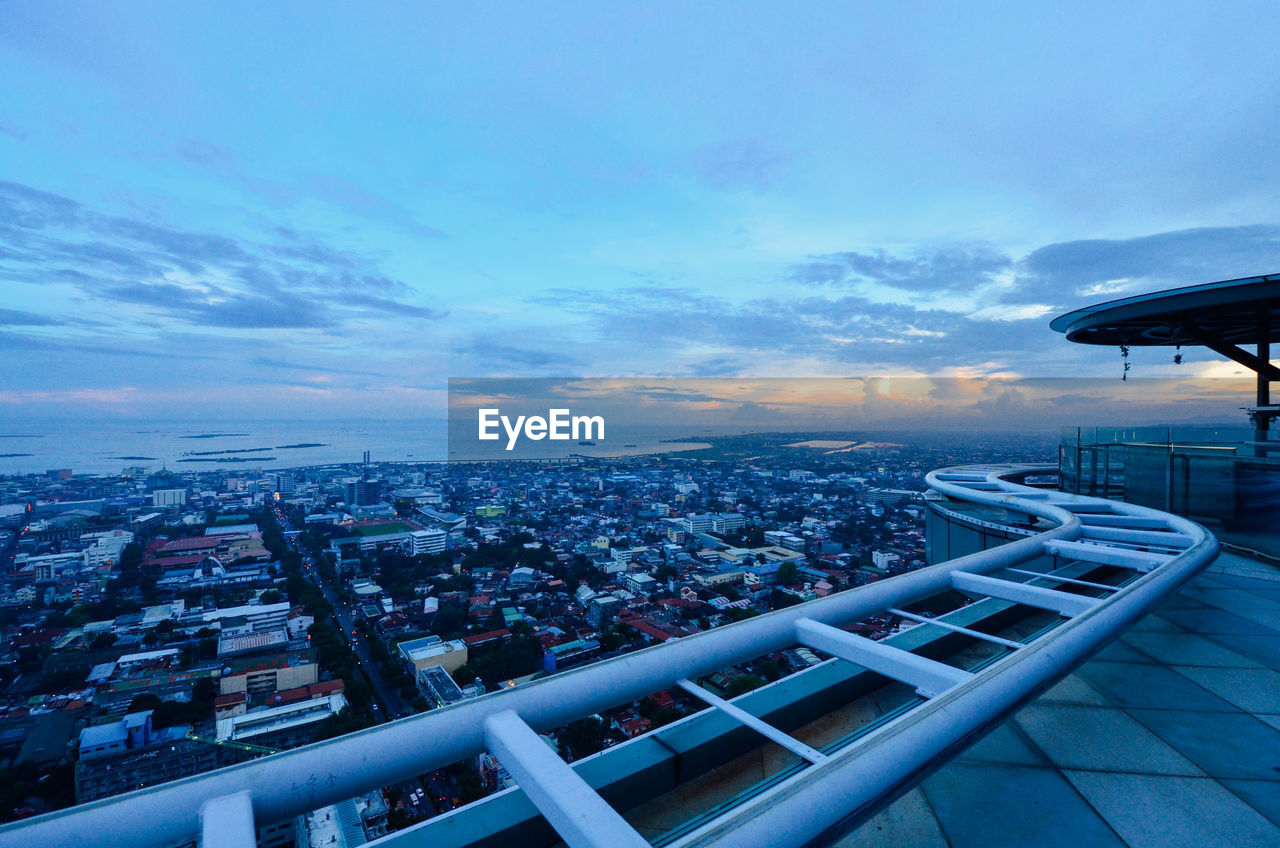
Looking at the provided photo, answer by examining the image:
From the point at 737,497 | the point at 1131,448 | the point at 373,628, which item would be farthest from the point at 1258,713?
the point at 737,497

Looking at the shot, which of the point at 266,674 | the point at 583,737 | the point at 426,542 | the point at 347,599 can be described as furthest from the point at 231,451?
the point at 583,737

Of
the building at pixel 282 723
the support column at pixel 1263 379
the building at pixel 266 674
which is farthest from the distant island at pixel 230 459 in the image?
the support column at pixel 1263 379

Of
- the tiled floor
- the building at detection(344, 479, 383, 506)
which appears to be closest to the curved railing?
the tiled floor

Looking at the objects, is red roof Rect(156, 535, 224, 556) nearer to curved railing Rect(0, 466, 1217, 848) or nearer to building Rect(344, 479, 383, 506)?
building Rect(344, 479, 383, 506)

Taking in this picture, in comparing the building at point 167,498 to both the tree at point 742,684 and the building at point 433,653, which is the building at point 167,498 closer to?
the building at point 433,653

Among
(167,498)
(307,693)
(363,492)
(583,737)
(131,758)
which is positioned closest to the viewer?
(583,737)

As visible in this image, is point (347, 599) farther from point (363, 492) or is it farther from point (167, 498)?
point (363, 492)

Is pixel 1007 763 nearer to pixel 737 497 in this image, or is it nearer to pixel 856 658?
pixel 856 658
